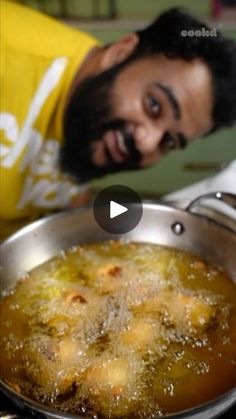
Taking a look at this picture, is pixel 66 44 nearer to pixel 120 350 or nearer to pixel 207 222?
pixel 207 222

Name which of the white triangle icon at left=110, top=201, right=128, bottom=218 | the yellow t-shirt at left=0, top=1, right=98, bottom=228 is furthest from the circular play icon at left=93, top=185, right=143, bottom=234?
the yellow t-shirt at left=0, top=1, right=98, bottom=228

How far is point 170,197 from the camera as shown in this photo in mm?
1196

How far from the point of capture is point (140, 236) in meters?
1.05

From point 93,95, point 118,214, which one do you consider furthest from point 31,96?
point 118,214

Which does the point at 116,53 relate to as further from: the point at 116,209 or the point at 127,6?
the point at 116,209

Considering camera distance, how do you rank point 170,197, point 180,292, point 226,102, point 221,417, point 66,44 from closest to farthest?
point 221,417
point 180,292
point 170,197
point 66,44
point 226,102

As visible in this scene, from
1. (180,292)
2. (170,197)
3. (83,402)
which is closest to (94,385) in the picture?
(83,402)

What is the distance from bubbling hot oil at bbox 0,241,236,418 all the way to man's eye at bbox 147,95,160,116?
57cm

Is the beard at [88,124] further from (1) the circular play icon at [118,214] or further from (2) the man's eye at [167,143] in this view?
(1) the circular play icon at [118,214]

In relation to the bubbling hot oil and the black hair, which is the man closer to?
Result: the black hair

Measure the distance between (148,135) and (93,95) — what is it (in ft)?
0.70

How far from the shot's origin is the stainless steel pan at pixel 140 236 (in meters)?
0.95

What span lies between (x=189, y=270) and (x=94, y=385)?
12.5 inches

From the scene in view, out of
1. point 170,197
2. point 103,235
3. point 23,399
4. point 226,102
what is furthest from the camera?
point 226,102
